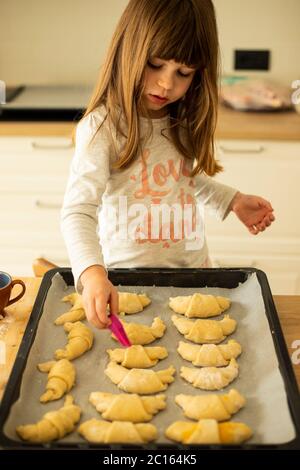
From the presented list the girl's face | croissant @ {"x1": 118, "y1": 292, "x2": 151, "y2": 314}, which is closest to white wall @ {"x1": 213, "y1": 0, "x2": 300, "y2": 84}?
the girl's face

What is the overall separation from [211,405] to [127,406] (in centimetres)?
11

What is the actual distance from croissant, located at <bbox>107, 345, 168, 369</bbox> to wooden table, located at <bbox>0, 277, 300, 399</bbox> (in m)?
0.15

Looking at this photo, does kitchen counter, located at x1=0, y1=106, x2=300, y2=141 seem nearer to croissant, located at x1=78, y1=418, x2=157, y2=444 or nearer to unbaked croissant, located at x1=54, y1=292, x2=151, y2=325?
unbaked croissant, located at x1=54, y1=292, x2=151, y2=325

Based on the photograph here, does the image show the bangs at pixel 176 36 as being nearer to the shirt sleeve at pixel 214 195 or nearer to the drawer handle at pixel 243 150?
the shirt sleeve at pixel 214 195

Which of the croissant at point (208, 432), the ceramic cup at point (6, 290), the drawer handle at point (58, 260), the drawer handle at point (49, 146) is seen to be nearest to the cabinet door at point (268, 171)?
the drawer handle at point (49, 146)

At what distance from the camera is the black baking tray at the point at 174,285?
0.71 meters

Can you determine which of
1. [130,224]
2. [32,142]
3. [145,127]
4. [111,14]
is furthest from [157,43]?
[111,14]

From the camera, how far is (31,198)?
212 cm

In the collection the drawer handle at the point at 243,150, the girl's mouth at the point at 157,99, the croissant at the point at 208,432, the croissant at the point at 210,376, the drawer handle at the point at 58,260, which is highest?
the girl's mouth at the point at 157,99

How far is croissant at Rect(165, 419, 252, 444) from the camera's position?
76 cm

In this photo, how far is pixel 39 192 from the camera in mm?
2105

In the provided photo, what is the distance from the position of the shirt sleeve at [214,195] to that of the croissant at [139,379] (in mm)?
495
